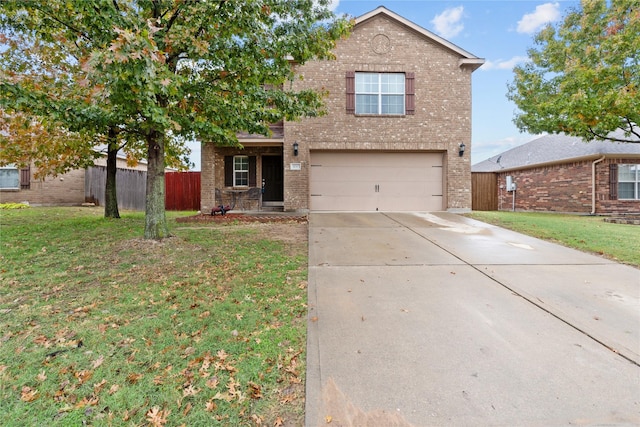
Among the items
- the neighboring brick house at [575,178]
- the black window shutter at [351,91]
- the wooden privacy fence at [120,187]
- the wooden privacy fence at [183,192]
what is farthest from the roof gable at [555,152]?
the wooden privacy fence at [120,187]

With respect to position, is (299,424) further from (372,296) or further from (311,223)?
(311,223)

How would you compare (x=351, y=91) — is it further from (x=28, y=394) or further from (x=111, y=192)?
(x=28, y=394)

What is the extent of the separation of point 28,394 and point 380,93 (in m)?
12.1

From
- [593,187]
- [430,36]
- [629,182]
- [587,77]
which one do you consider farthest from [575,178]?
[430,36]

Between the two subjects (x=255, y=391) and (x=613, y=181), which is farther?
(x=613, y=181)

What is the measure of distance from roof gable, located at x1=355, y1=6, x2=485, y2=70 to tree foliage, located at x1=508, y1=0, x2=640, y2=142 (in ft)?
10.5

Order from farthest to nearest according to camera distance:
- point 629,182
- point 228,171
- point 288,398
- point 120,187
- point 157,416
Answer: point 120,187 → point 629,182 → point 228,171 → point 288,398 → point 157,416

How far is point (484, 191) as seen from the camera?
63.4 ft

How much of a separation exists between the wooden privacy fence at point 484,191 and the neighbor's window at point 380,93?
31.2ft

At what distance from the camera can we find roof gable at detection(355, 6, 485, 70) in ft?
38.8

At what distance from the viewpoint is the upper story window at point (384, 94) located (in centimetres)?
1202

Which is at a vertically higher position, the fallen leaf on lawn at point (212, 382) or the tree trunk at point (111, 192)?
the tree trunk at point (111, 192)

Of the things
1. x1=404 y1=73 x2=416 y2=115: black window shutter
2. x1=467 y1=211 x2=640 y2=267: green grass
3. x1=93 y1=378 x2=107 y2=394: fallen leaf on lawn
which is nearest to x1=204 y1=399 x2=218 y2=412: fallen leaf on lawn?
x1=93 y1=378 x2=107 y2=394: fallen leaf on lawn

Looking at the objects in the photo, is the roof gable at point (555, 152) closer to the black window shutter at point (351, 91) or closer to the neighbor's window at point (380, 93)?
the neighbor's window at point (380, 93)
